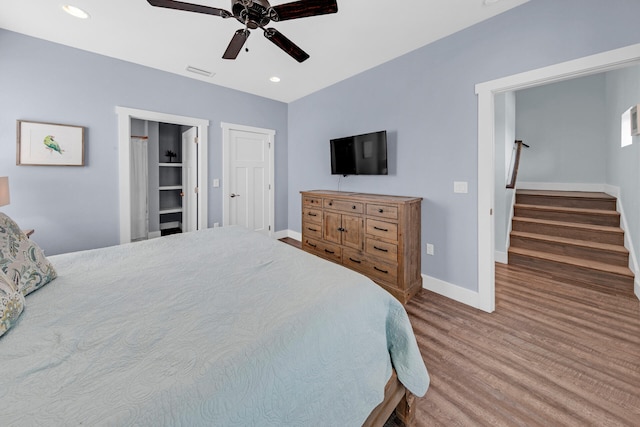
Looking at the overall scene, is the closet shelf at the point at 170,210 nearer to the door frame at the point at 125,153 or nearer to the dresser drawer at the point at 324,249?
the door frame at the point at 125,153

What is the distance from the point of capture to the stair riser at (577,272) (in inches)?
109

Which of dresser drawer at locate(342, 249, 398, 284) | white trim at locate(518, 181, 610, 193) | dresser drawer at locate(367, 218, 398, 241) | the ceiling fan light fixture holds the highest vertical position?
the ceiling fan light fixture

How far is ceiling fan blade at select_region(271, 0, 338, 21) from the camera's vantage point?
5.28ft

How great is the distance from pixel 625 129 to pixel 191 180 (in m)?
5.89

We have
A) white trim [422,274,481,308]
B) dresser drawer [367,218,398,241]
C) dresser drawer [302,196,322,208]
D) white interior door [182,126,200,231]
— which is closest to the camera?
white trim [422,274,481,308]

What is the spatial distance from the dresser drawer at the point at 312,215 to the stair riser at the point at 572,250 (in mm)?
2855

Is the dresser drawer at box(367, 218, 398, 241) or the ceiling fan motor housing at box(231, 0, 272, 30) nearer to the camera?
the ceiling fan motor housing at box(231, 0, 272, 30)

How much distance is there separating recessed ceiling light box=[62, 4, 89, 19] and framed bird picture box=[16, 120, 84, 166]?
45.5 inches

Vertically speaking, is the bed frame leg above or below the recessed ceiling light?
below

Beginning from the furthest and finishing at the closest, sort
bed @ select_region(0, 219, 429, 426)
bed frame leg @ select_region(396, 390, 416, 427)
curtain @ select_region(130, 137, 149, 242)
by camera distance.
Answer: curtain @ select_region(130, 137, 149, 242), bed frame leg @ select_region(396, 390, 416, 427), bed @ select_region(0, 219, 429, 426)

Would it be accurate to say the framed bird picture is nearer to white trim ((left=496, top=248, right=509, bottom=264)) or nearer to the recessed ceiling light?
the recessed ceiling light

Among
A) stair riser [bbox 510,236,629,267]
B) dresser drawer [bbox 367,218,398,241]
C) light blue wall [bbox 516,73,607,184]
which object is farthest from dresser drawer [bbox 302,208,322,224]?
light blue wall [bbox 516,73,607,184]

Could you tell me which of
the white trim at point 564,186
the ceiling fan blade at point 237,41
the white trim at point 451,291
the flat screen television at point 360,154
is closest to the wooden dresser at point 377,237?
the white trim at point 451,291

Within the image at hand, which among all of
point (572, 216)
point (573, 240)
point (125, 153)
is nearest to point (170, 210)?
point (125, 153)
